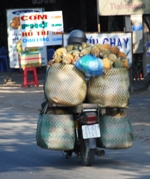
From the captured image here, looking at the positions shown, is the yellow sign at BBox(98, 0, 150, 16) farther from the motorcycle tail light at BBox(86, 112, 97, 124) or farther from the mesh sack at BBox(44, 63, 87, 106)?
the motorcycle tail light at BBox(86, 112, 97, 124)

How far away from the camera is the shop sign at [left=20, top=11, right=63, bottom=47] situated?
20.7 metres

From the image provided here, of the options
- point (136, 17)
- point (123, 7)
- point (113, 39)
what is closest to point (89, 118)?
point (113, 39)

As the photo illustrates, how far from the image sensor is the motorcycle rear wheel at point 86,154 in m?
8.73

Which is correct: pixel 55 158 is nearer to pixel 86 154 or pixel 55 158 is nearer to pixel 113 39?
pixel 86 154

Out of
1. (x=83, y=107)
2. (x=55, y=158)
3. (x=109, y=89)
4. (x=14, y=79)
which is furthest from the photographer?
(x=14, y=79)

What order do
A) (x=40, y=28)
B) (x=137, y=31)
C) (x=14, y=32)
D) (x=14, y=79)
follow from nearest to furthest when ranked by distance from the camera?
(x=137, y=31) → (x=40, y=28) → (x=14, y=32) → (x=14, y=79)

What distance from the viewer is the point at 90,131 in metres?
8.59

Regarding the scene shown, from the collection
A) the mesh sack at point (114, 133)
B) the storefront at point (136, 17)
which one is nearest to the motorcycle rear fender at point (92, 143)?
the mesh sack at point (114, 133)

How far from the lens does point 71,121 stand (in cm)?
Answer: 881

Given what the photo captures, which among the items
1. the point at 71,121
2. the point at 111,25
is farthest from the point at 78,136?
the point at 111,25

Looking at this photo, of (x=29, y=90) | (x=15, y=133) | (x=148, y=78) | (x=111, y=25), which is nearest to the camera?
(x=15, y=133)

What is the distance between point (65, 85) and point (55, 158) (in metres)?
1.53

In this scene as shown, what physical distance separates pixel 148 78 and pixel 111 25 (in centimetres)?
561

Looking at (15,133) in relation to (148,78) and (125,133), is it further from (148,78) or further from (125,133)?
(148,78)
